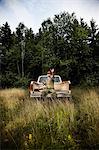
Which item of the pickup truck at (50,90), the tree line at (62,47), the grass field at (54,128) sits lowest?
the grass field at (54,128)

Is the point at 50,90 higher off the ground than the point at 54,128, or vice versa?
the point at 50,90

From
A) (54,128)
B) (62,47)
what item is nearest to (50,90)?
(54,128)

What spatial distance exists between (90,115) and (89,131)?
277 mm

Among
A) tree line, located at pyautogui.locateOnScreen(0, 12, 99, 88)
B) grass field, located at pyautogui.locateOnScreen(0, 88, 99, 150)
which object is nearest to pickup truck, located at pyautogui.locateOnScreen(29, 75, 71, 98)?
grass field, located at pyautogui.locateOnScreen(0, 88, 99, 150)

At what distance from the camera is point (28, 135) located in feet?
12.2

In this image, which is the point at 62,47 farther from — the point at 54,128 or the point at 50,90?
the point at 54,128

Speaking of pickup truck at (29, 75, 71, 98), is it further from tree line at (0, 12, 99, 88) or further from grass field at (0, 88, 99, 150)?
tree line at (0, 12, 99, 88)

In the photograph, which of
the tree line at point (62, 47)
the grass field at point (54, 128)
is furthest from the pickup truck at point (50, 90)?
the tree line at point (62, 47)

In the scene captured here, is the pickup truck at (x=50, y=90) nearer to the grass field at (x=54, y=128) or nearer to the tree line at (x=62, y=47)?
the grass field at (x=54, y=128)

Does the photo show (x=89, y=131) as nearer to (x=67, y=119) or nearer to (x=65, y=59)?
(x=67, y=119)

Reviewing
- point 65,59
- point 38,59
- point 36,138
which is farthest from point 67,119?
point 65,59

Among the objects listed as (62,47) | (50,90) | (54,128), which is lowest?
(54,128)

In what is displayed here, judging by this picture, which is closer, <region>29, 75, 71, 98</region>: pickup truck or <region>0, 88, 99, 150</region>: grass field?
<region>0, 88, 99, 150</region>: grass field

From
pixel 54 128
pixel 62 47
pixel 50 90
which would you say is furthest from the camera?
pixel 62 47
